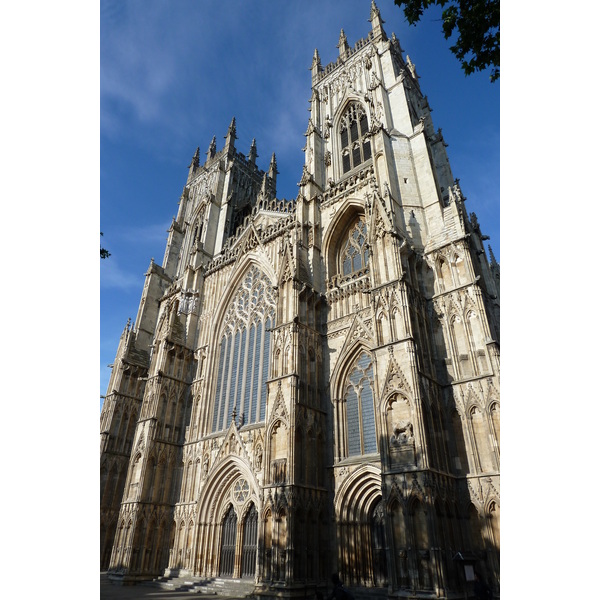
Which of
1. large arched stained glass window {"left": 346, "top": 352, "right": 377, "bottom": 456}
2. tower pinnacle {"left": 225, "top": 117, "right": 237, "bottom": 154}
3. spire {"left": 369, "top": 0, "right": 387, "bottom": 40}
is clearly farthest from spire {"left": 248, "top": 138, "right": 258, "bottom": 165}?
large arched stained glass window {"left": 346, "top": 352, "right": 377, "bottom": 456}

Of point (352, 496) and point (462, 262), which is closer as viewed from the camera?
point (352, 496)

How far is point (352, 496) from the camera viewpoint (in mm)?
15773

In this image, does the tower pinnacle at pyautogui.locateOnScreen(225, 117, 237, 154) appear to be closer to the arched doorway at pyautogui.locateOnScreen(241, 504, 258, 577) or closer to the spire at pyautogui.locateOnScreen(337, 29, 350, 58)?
the spire at pyautogui.locateOnScreen(337, 29, 350, 58)

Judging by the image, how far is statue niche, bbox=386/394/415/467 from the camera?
524 inches

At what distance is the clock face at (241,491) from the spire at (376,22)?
105ft

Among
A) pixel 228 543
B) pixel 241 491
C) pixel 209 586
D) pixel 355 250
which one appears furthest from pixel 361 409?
→ pixel 209 586

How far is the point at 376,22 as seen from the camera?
1292 inches

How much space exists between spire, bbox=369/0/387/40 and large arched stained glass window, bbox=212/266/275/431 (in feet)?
68.8

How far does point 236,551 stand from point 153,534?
5025 millimetres

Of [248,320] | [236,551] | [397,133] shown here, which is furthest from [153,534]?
[397,133]

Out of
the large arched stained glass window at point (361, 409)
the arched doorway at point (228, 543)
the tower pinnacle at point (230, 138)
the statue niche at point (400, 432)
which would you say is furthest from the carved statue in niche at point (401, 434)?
the tower pinnacle at point (230, 138)

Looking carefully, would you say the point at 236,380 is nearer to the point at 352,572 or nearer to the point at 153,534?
the point at 153,534

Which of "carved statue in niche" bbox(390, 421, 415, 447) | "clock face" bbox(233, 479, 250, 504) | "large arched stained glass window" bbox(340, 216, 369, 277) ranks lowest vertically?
"clock face" bbox(233, 479, 250, 504)

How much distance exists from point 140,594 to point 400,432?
39.3 feet
